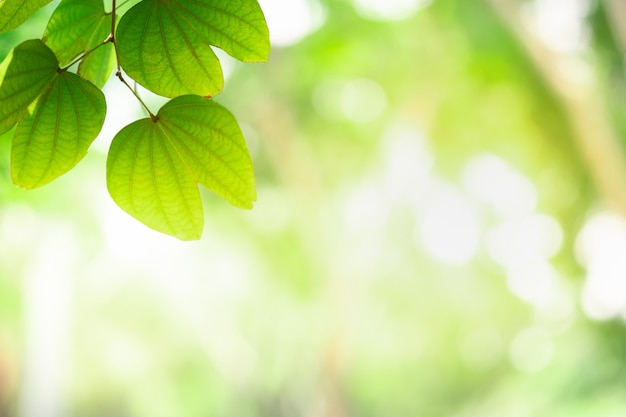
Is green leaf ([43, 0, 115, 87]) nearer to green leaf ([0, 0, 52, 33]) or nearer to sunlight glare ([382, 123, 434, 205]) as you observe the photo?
green leaf ([0, 0, 52, 33])

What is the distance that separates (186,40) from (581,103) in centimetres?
355

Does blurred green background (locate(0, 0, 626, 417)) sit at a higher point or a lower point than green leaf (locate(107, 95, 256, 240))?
lower

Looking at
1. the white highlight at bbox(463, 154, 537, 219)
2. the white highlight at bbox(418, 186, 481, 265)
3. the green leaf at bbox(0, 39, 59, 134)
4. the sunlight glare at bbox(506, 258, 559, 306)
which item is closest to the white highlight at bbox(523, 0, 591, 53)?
the white highlight at bbox(463, 154, 537, 219)

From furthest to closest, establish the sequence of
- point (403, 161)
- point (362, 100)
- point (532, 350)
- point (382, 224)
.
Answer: point (532, 350) → point (362, 100) → point (382, 224) → point (403, 161)

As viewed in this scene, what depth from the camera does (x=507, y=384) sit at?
11.9 metres

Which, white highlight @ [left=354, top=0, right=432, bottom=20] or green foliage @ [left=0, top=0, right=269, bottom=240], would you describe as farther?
white highlight @ [left=354, top=0, right=432, bottom=20]

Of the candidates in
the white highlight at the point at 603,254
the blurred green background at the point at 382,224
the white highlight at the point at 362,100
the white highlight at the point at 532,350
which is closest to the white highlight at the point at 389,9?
the blurred green background at the point at 382,224

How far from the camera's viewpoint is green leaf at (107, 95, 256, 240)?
1.42 feet

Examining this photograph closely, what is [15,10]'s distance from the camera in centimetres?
41

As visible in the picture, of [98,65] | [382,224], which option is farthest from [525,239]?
[98,65]

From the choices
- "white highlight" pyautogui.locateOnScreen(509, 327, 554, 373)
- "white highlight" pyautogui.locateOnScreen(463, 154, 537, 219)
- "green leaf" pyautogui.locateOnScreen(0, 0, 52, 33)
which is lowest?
"white highlight" pyautogui.locateOnScreen(509, 327, 554, 373)

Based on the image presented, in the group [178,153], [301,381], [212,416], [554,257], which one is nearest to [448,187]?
[554,257]

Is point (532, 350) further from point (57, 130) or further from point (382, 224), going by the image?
point (57, 130)

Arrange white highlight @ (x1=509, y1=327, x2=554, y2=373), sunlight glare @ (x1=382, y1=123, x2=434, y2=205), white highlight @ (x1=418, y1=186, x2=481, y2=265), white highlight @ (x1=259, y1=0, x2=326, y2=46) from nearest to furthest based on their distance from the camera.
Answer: white highlight @ (x1=259, y1=0, x2=326, y2=46) → sunlight glare @ (x1=382, y1=123, x2=434, y2=205) → white highlight @ (x1=418, y1=186, x2=481, y2=265) → white highlight @ (x1=509, y1=327, x2=554, y2=373)
